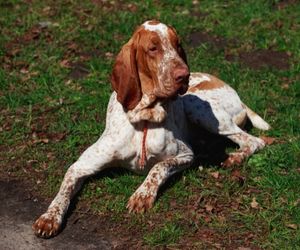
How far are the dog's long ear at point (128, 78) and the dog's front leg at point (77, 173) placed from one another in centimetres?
38

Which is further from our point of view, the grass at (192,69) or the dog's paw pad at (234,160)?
the dog's paw pad at (234,160)

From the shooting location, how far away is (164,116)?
5.27m

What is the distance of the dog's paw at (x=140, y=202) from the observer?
16.8 ft

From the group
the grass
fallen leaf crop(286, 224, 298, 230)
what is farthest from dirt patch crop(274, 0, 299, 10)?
fallen leaf crop(286, 224, 298, 230)

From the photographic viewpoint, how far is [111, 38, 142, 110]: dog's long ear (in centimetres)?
511

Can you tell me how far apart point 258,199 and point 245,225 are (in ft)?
1.24

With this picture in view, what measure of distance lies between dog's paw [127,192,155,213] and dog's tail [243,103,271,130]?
163 centimetres

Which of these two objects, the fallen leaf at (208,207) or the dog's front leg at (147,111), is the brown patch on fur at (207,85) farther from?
the fallen leaf at (208,207)

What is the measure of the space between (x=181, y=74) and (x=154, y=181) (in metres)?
0.88

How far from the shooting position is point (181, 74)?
193 inches

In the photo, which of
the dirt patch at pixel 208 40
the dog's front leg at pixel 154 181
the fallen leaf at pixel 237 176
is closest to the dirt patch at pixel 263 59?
the dirt patch at pixel 208 40

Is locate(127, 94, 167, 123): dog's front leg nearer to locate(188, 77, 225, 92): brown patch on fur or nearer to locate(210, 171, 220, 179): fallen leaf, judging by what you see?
locate(210, 171, 220, 179): fallen leaf

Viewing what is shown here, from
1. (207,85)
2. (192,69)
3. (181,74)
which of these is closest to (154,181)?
(181,74)

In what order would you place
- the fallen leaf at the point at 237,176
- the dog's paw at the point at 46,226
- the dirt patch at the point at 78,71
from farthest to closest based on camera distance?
the dirt patch at the point at 78,71
the fallen leaf at the point at 237,176
the dog's paw at the point at 46,226
